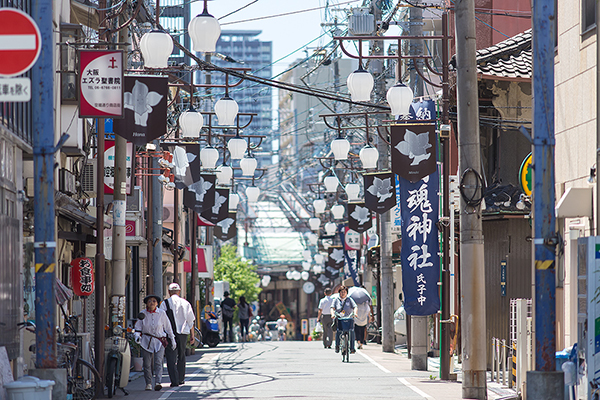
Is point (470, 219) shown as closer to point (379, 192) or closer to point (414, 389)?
point (414, 389)

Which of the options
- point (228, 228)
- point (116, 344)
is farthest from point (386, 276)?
point (116, 344)

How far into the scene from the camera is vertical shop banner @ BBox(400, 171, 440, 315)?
67.4 feet

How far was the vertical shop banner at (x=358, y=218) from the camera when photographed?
121 feet

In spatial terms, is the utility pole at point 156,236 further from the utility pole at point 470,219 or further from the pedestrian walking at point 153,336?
the utility pole at point 470,219

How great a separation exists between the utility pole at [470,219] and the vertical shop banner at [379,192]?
1033 centimetres

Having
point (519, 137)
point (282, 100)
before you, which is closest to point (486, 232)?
point (519, 137)

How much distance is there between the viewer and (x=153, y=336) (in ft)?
62.1

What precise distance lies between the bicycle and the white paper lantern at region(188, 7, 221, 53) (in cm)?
1145

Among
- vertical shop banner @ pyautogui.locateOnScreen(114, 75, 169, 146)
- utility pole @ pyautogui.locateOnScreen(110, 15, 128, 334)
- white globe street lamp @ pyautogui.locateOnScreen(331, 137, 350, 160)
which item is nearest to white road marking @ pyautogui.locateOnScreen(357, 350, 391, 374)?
white globe street lamp @ pyautogui.locateOnScreen(331, 137, 350, 160)

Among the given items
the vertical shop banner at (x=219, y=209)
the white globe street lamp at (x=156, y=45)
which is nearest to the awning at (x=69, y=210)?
the white globe street lamp at (x=156, y=45)

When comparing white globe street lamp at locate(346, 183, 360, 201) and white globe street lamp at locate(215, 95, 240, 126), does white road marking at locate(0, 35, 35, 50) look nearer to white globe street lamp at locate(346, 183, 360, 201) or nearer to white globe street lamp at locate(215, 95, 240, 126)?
white globe street lamp at locate(215, 95, 240, 126)

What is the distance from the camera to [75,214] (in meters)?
19.4

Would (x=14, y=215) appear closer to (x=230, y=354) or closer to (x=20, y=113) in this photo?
(x=20, y=113)

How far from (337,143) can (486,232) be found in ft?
14.7
